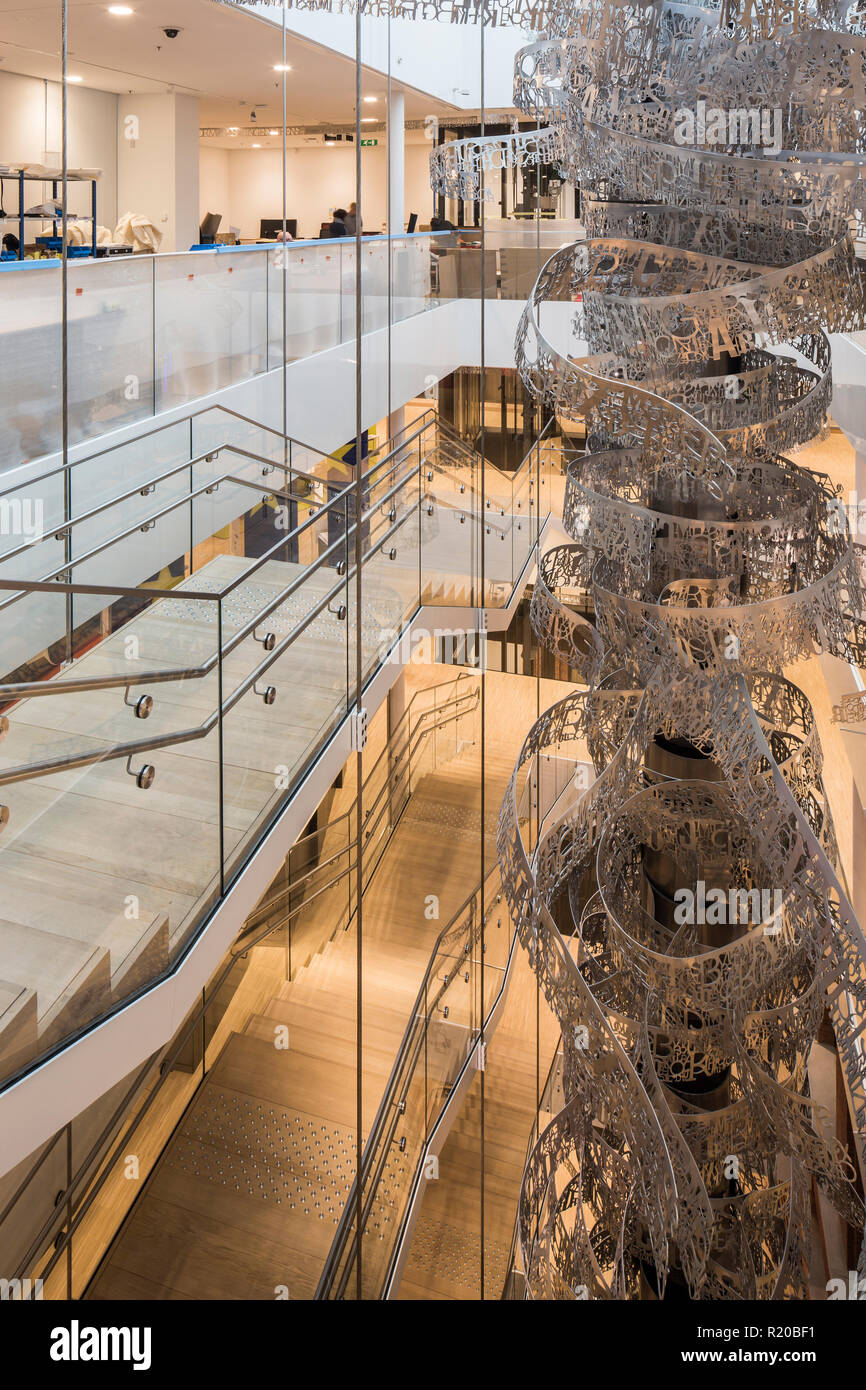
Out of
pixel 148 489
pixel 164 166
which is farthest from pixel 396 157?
pixel 148 489

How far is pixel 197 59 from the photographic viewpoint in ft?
22.0

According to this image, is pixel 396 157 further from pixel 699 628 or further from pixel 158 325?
pixel 699 628

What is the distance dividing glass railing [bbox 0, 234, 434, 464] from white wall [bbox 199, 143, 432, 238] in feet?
1.57

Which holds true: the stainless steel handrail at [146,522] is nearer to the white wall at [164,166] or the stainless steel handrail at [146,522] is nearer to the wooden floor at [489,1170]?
the white wall at [164,166]

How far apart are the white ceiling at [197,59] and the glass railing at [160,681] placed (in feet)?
5.91

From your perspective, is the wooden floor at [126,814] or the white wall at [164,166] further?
the white wall at [164,166]

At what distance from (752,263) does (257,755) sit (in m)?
2.29

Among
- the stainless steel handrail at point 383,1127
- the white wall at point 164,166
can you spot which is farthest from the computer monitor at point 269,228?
the stainless steel handrail at point 383,1127

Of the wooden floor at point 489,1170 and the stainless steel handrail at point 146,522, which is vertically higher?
the stainless steel handrail at point 146,522

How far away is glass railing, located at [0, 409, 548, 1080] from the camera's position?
248 centimetres

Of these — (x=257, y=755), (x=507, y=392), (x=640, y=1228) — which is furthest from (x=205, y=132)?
(x=640, y=1228)

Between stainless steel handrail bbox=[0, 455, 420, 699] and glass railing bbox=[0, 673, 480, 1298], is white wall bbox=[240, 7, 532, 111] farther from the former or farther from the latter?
stainless steel handrail bbox=[0, 455, 420, 699]

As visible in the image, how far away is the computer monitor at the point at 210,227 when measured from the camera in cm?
707

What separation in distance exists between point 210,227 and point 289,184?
68 centimetres
